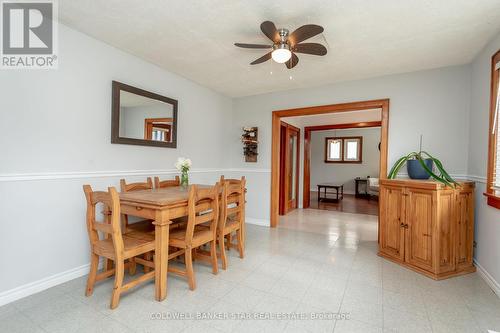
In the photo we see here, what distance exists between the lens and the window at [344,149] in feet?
27.9

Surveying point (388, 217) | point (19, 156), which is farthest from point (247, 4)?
point (388, 217)

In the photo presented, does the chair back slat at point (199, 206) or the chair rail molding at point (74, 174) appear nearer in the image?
the chair rail molding at point (74, 174)

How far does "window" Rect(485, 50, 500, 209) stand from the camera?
220 cm

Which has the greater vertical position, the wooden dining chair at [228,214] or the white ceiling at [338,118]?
the white ceiling at [338,118]

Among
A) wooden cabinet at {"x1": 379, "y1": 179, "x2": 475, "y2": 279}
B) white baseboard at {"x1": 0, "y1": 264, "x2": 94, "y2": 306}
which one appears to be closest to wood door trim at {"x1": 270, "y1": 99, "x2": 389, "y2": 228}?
wooden cabinet at {"x1": 379, "y1": 179, "x2": 475, "y2": 279}

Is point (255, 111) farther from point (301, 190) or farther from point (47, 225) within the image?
point (47, 225)

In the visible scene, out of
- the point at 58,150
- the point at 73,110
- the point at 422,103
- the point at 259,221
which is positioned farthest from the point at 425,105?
the point at 58,150

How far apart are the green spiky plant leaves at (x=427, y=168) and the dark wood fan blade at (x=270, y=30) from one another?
2.15 metres

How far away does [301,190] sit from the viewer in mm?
6164

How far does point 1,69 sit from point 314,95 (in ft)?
12.2

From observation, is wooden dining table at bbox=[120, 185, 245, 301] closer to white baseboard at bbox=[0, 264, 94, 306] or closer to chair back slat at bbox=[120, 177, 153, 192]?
chair back slat at bbox=[120, 177, 153, 192]

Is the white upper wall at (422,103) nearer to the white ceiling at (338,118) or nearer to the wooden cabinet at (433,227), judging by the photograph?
the wooden cabinet at (433,227)

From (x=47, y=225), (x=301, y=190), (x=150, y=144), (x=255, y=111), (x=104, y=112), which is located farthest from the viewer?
(x=301, y=190)

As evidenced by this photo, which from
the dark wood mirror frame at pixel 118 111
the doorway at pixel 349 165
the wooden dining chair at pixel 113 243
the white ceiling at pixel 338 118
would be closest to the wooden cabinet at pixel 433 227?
the wooden dining chair at pixel 113 243
